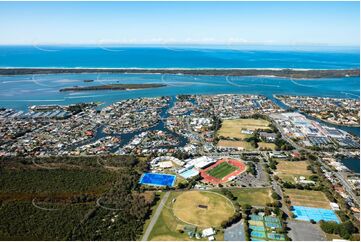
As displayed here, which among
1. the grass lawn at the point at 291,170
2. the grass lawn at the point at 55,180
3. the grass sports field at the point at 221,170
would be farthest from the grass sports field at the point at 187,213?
the grass lawn at the point at 291,170

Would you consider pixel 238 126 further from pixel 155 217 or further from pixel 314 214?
pixel 155 217

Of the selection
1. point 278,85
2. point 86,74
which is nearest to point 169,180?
point 278,85

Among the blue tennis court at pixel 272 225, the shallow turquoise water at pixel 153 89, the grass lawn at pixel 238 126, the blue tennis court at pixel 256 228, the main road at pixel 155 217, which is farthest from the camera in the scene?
the shallow turquoise water at pixel 153 89

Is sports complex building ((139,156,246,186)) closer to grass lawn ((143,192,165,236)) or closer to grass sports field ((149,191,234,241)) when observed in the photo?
grass lawn ((143,192,165,236))

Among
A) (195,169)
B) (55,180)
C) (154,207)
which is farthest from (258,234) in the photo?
(55,180)

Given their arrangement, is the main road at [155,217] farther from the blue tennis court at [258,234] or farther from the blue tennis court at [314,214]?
the blue tennis court at [314,214]

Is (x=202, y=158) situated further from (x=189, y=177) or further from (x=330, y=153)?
(x=330, y=153)
